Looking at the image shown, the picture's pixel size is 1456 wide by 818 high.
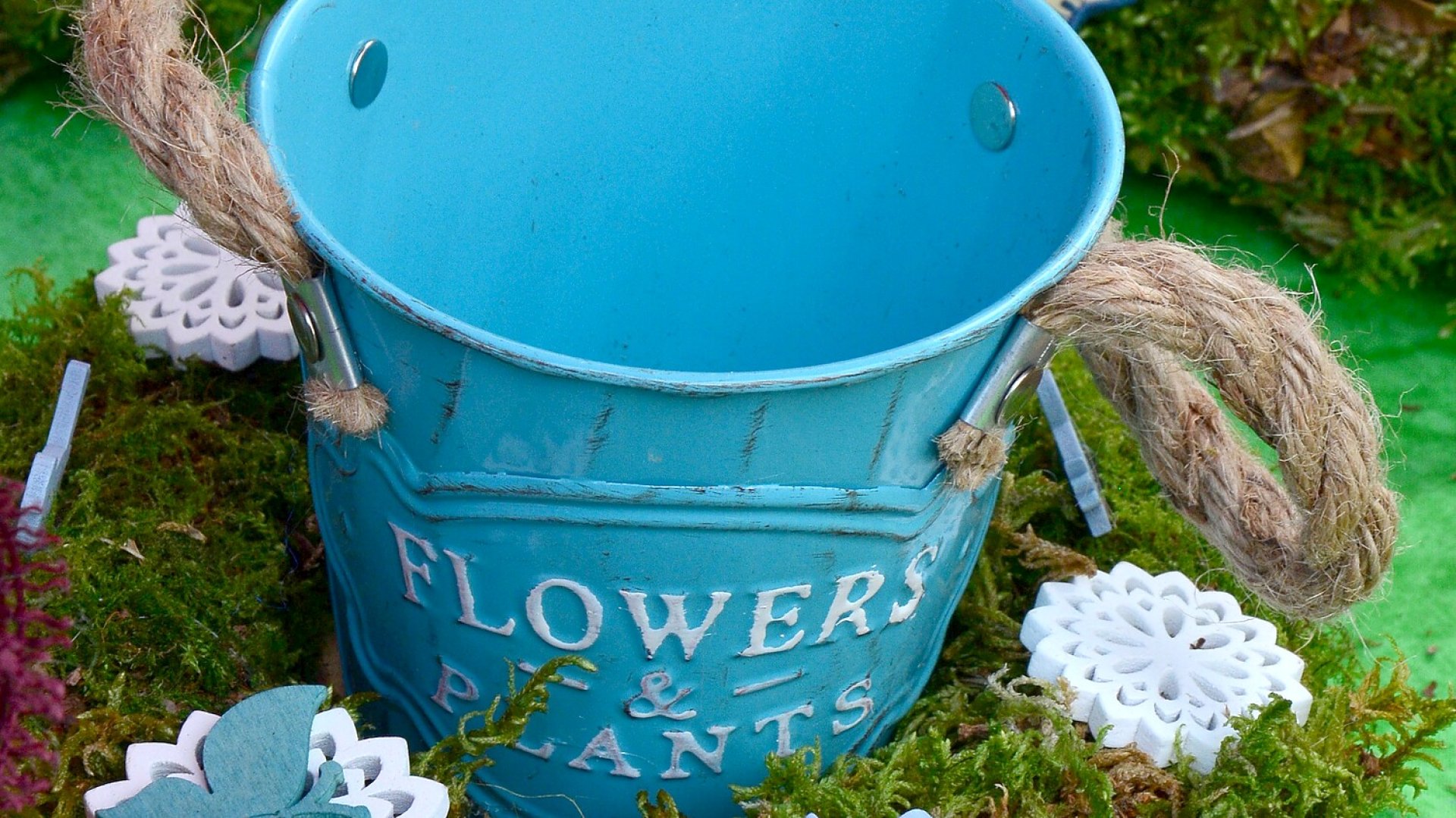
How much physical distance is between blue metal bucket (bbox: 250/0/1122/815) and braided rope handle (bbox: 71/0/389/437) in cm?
2

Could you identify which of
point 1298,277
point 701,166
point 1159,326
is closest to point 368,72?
point 701,166

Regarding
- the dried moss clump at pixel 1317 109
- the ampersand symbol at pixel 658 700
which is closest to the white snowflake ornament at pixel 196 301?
the ampersand symbol at pixel 658 700

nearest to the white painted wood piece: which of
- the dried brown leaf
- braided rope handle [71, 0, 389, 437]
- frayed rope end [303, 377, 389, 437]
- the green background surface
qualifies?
frayed rope end [303, 377, 389, 437]

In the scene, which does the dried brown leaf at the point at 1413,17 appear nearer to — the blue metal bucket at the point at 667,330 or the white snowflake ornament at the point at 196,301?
the blue metal bucket at the point at 667,330

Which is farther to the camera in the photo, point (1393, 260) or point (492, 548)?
point (1393, 260)

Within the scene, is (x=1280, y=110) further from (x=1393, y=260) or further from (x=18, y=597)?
(x=18, y=597)

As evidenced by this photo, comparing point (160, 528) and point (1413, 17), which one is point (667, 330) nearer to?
point (160, 528)

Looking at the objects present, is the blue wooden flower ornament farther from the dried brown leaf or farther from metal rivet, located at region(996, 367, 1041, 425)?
the dried brown leaf

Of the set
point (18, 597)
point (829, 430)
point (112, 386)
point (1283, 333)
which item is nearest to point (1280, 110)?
point (1283, 333)

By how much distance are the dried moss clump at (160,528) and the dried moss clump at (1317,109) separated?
1.33m

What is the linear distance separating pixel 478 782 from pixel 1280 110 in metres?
1.57

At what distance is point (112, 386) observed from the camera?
1.45m

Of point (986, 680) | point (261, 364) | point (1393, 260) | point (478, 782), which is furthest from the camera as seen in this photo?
point (1393, 260)

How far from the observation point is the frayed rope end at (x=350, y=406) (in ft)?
3.16
